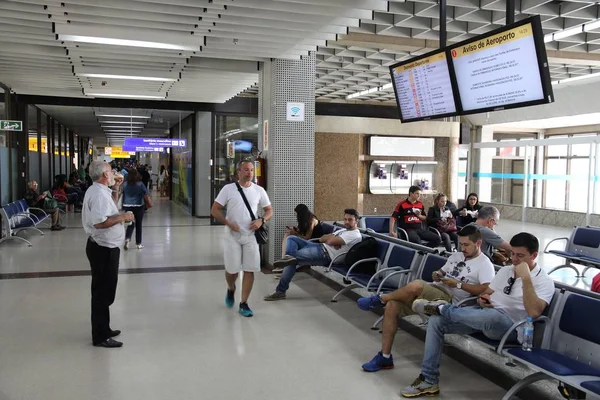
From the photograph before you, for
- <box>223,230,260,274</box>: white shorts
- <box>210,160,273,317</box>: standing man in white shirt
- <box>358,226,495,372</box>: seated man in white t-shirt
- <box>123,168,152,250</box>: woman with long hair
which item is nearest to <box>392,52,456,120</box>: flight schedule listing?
<box>358,226,495,372</box>: seated man in white t-shirt

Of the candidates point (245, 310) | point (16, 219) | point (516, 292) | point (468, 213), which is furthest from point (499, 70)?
point (16, 219)

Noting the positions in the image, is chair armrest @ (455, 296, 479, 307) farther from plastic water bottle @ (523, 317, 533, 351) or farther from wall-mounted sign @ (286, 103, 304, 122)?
wall-mounted sign @ (286, 103, 304, 122)

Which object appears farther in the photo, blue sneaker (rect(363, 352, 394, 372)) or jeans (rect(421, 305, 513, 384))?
blue sneaker (rect(363, 352, 394, 372))

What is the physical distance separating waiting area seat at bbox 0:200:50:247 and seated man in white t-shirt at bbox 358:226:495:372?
25.9 feet

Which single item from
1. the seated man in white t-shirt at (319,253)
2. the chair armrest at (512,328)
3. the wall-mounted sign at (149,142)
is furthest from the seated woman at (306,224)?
the wall-mounted sign at (149,142)

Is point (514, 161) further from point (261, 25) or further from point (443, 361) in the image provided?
point (443, 361)

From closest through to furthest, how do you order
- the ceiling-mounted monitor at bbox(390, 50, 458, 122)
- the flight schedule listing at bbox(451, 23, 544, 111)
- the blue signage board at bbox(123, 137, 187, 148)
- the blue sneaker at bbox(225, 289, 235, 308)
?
the flight schedule listing at bbox(451, 23, 544, 111) → the ceiling-mounted monitor at bbox(390, 50, 458, 122) → the blue sneaker at bbox(225, 289, 235, 308) → the blue signage board at bbox(123, 137, 187, 148)

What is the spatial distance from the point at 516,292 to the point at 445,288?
2.48ft

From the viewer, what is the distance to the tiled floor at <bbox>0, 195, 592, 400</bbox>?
3.69 m

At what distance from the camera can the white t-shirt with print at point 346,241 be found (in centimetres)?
619

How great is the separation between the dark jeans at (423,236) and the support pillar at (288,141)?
64.6 inches

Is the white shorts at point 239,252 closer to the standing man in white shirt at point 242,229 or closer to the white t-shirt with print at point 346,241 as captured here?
the standing man in white shirt at point 242,229

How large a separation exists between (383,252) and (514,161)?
15742mm

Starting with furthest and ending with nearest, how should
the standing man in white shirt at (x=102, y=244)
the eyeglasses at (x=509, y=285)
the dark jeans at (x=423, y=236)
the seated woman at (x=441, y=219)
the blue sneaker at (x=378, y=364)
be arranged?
the seated woman at (x=441, y=219) < the dark jeans at (x=423, y=236) < the standing man in white shirt at (x=102, y=244) < the blue sneaker at (x=378, y=364) < the eyeglasses at (x=509, y=285)
